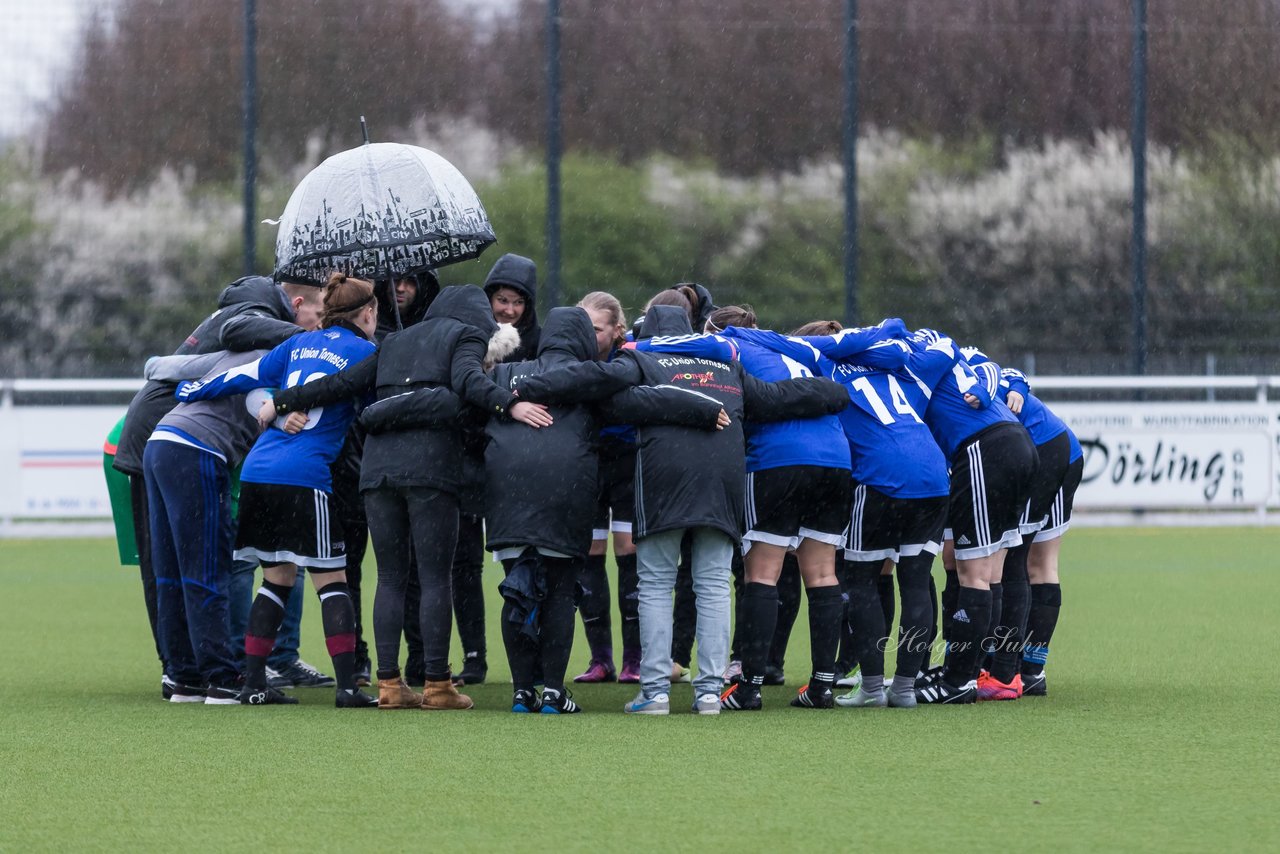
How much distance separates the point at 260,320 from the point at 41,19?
→ 1313cm

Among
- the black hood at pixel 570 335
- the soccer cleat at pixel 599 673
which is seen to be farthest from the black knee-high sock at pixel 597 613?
the black hood at pixel 570 335

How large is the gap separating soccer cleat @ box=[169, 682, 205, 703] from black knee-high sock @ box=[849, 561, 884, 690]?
2.54 m

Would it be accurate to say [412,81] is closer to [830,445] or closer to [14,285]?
[14,285]

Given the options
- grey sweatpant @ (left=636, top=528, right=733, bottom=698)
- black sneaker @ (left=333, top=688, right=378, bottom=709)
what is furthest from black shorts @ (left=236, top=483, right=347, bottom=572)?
grey sweatpant @ (left=636, top=528, right=733, bottom=698)

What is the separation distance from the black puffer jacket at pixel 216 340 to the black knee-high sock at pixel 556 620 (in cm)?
147

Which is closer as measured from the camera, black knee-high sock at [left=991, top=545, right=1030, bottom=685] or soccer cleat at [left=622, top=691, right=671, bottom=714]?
soccer cleat at [left=622, top=691, right=671, bottom=714]

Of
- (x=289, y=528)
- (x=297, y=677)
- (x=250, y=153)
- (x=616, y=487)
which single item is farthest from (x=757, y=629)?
(x=250, y=153)

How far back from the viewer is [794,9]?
25.2m

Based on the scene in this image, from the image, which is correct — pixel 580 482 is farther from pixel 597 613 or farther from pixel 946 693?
pixel 946 693

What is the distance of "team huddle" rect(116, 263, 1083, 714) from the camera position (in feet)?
21.7

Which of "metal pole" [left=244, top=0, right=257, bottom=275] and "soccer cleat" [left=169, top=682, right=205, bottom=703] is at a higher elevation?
"metal pole" [left=244, top=0, right=257, bottom=275]

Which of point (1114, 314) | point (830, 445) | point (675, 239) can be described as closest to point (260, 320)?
point (830, 445)

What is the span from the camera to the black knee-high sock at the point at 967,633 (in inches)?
273

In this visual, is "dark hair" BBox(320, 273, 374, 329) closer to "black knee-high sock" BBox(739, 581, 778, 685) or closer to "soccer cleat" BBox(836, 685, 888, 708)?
"black knee-high sock" BBox(739, 581, 778, 685)
